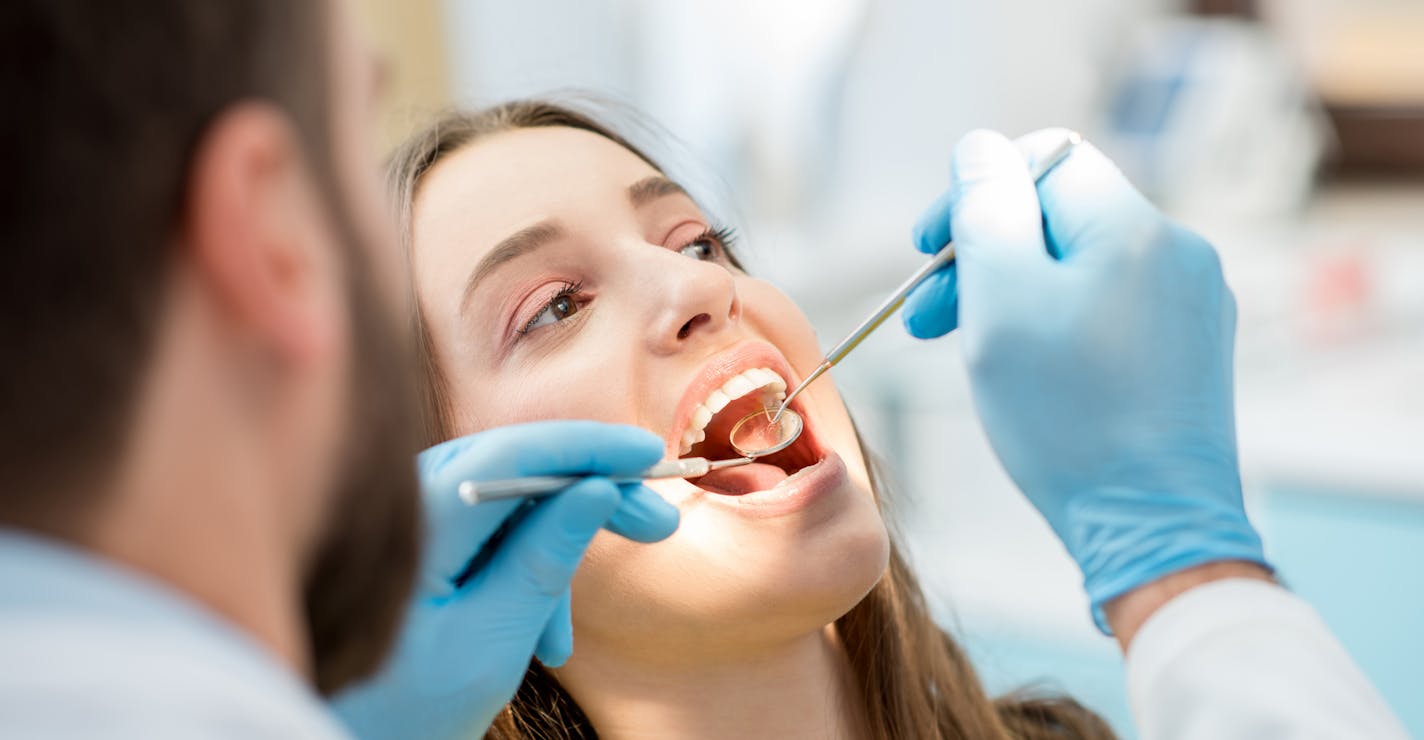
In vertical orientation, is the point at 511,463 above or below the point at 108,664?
below

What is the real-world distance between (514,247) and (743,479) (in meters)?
0.35

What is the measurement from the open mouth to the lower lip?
79mm

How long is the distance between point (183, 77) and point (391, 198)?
793 millimetres

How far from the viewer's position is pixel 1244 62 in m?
3.17

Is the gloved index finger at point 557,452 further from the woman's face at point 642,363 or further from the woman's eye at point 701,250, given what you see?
the woman's eye at point 701,250

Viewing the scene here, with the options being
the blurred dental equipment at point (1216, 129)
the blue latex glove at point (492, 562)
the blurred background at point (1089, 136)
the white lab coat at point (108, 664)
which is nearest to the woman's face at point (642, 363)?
the blue latex glove at point (492, 562)

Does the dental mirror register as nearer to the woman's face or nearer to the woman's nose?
the woman's face

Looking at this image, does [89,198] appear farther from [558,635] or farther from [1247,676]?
[1247,676]

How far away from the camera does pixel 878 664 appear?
1.38 m

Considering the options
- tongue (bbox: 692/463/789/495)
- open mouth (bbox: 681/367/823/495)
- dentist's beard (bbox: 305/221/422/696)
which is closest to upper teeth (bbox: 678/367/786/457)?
open mouth (bbox: 681/367/823/495)

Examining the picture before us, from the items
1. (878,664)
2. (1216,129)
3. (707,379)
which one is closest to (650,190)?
(707,379)

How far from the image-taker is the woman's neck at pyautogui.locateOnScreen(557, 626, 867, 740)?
4.08 feet

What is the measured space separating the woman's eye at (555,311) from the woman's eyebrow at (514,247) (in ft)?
0.17

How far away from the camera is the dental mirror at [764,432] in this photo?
4.36ft
